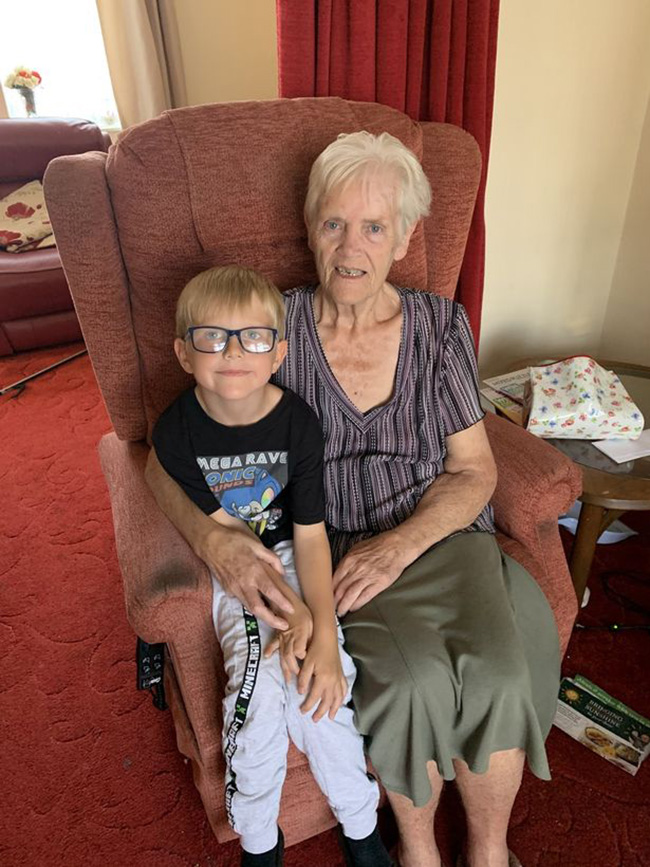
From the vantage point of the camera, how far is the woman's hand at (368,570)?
1109 millimetres

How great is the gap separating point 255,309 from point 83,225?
447mm

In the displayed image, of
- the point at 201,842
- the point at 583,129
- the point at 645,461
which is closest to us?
the point at 201,842

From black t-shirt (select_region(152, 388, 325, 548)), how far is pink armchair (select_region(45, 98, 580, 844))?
119 millimetres

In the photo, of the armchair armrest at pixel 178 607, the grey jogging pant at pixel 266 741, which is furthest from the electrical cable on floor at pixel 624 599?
the armchair armrest at pixel 178 607

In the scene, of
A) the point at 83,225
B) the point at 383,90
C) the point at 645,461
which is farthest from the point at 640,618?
the point at 83,225

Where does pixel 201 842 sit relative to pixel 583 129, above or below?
below

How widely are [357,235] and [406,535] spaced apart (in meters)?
0.57

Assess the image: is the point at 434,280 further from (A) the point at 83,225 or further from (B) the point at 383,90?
(A) the point at 83,225

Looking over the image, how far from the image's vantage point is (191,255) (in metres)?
1.27

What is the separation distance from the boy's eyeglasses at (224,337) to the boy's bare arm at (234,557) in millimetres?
311

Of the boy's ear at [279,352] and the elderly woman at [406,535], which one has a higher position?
the boy's ear at [279,352]

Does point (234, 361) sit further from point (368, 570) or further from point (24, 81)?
point (24, 81)

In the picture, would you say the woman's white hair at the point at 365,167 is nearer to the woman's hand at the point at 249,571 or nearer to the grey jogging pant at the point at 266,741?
the woman's hand at the point at 249,571

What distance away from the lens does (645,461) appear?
1.49m
